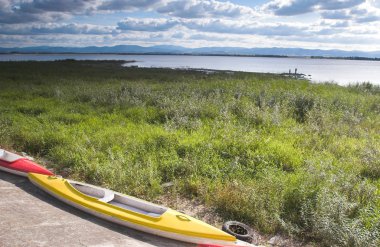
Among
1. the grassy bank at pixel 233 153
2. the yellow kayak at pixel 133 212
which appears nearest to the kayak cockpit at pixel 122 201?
the yellow kayak at pixel 133 212

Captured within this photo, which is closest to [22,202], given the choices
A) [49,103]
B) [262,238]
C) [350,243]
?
[262,238]

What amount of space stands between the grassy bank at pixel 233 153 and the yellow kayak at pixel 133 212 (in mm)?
856

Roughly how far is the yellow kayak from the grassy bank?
0.86m

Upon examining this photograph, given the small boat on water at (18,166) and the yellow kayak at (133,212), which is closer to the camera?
the yellow kayak at (133,212)

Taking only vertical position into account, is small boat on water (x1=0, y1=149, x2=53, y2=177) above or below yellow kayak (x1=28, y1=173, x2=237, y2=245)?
above

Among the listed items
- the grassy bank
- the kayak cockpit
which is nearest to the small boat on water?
the grassy bank

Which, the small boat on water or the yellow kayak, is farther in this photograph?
the small boat on water

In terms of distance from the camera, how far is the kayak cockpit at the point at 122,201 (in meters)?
5.48

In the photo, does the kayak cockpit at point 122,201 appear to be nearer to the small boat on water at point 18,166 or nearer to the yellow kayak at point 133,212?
the yellow kayak at point 133,212

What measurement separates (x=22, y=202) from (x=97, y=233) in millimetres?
1771

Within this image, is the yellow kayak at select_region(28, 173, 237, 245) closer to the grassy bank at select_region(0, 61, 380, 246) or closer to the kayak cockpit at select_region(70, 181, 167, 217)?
the kayak cockpit at select_region(70, 181, 167, 217)

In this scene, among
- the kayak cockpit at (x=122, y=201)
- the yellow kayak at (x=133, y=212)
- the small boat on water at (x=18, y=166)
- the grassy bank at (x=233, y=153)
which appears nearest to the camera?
the yellow kayak at (x=133, y=212)

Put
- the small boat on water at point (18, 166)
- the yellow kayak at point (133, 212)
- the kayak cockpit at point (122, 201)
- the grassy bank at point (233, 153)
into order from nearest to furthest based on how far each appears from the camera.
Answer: the yellow kayak at point (133, 212) → the kayak cockpit at point (122, 201) → the grassy bank at point (233, 153) → the small boat on water at point (18, 166)

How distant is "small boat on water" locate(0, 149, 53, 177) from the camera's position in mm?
6766
